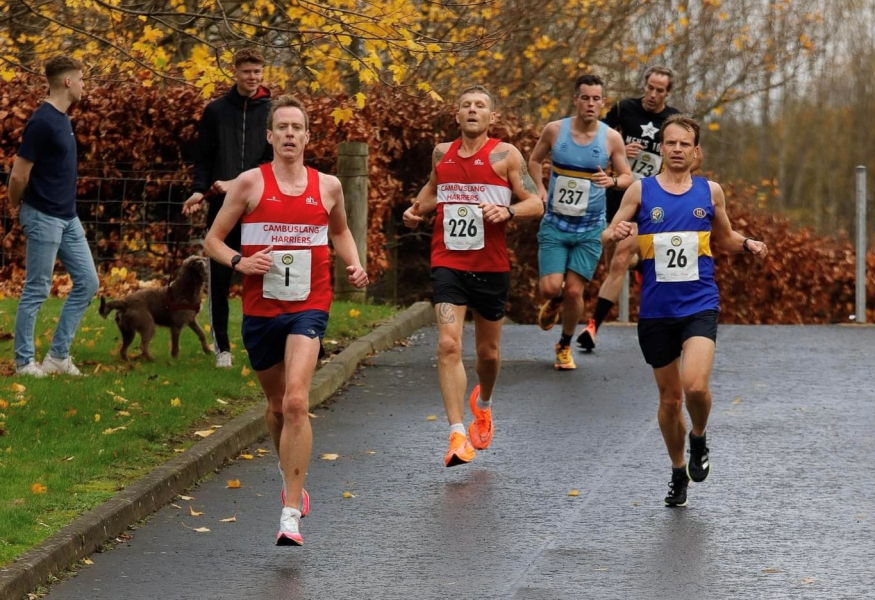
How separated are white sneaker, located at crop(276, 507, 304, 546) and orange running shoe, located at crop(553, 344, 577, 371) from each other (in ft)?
18.9

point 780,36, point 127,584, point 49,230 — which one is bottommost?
point 127,584

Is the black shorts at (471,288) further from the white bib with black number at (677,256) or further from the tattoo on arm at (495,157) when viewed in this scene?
the white bib with black number at (677,256)

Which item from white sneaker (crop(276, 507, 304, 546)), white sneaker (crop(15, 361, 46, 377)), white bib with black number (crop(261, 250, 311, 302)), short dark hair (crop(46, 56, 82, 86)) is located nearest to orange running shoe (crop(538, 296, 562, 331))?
white sneaker (crop(15, 361, 46, 377))

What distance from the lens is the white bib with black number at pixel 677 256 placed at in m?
7.44

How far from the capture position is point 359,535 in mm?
6957

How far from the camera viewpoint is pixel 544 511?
7.43 meters

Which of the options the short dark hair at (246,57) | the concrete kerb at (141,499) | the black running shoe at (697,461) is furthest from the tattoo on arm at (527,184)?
the short dark hair at (246,57)

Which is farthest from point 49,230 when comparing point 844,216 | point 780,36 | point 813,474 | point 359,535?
point 844,216

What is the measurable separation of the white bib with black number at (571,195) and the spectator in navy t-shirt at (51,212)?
3.41 meters

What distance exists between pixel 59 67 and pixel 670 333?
465cm

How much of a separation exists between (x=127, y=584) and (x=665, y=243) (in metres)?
3.01

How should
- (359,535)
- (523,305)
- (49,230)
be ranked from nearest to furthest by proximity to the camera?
(359,535) → (49,230) → (523,305)

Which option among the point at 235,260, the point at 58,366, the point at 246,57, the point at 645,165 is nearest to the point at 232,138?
the point at 246,57

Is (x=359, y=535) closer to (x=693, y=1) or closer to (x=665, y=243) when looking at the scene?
(x=665, y=243)
